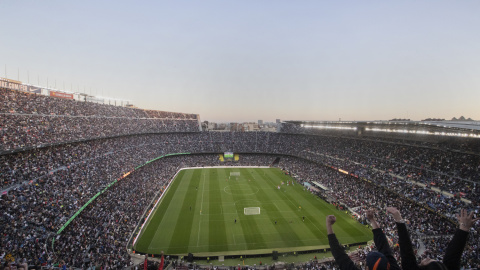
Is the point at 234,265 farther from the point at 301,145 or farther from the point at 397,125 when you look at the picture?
the point at 301,145

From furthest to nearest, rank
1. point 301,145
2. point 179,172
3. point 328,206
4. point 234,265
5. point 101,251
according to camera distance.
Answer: point 301,145 < point 179,172 < point 328,206 < point 234,265 < point 101,251

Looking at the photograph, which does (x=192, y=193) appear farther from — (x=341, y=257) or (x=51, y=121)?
(x=341, y=257)

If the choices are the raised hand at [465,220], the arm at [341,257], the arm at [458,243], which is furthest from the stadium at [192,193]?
the raised hand at [465,220]

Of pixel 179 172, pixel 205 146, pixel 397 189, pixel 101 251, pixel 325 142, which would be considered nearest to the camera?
pixel 101 251

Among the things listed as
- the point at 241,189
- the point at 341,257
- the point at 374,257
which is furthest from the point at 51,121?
the point at 374,257

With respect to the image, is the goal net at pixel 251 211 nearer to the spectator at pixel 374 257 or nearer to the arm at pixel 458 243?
the spectator at pixel 374 257

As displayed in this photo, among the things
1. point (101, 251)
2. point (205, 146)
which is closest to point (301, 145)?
point (205, 146)
